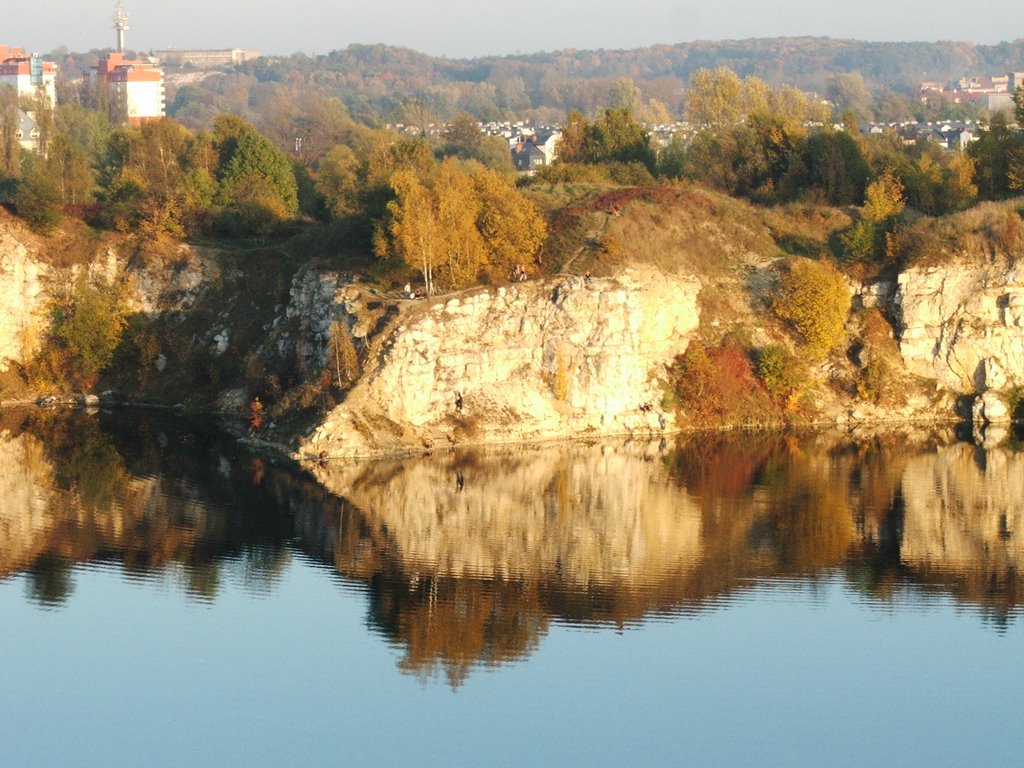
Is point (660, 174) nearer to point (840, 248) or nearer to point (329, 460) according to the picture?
point (840, 248)

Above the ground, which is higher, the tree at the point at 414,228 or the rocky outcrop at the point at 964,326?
the tree at the point at 414,228

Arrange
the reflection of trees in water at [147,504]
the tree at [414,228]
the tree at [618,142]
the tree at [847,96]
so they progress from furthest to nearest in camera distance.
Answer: the tree at [847,96]
the tree at [618,142]
the tree at [414,228]
the reflection of trees in water at [147,504]

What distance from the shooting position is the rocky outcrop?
49781 millimetres

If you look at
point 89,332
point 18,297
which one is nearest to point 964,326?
point 89,332

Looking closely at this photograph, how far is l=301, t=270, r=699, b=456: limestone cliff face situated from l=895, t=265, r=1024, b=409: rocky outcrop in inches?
292

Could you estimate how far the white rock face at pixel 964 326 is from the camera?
1960 inches

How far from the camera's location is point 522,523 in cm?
3834

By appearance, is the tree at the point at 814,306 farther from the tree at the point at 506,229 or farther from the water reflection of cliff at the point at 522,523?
the tree at the point at 506,229

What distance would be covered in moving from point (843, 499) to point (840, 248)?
13849 mm

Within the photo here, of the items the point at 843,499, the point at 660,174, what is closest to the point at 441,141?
the point at 660,174

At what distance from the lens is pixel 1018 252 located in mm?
50250

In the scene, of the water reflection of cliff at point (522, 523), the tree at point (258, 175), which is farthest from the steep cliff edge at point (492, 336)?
the tree at point (258, 175)

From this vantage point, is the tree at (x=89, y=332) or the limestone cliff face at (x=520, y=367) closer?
the limestone cliff face at (x=520, y=367)

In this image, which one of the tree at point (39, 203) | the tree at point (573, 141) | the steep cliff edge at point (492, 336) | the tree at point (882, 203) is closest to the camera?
the steep cliff edge at point (492, 336)
